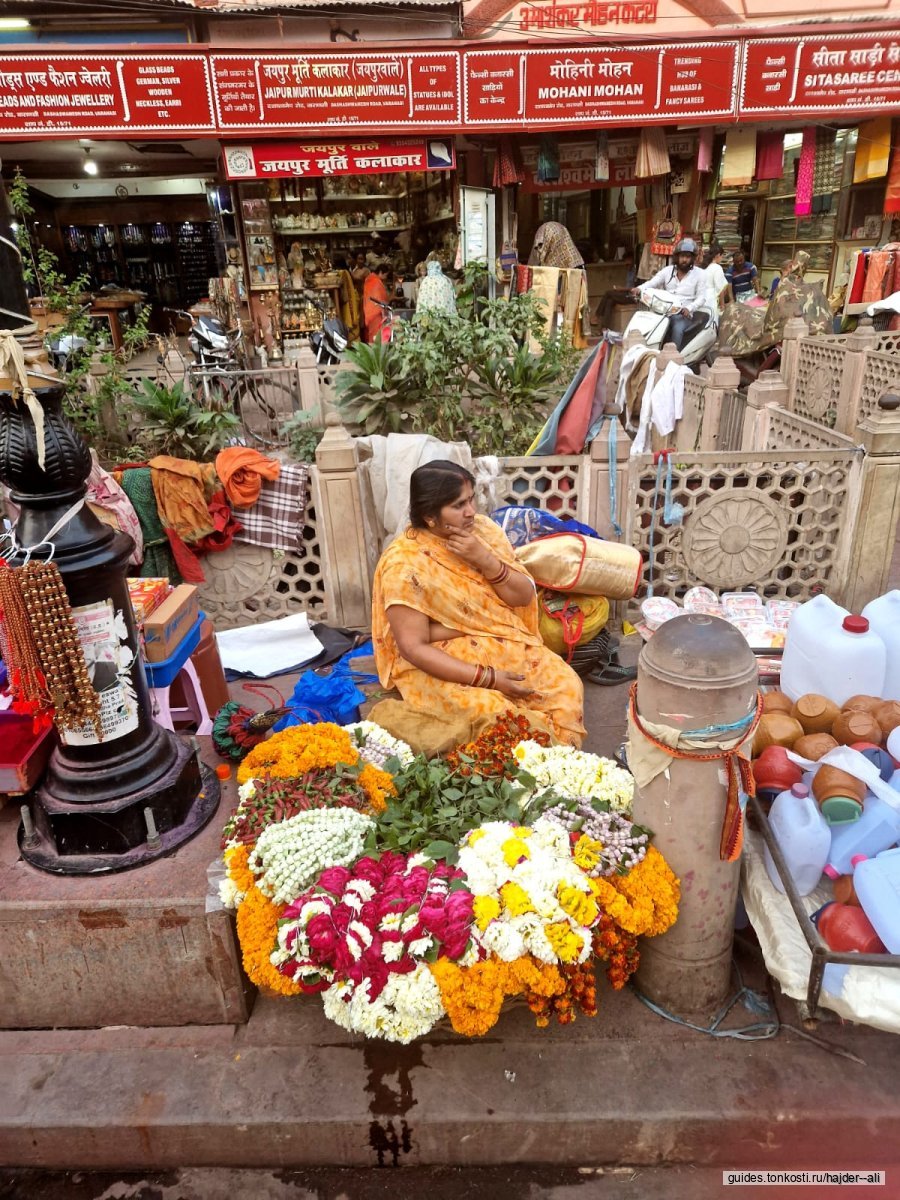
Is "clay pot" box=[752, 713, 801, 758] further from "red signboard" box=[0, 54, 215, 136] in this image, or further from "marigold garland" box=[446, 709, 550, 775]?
"red signboard" box=[0, 54, 215, 136]

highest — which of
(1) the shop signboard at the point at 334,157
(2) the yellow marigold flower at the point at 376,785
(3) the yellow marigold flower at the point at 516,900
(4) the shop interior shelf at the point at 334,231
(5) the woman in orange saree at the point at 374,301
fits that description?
(1) the shop signboard at the point at 334,157

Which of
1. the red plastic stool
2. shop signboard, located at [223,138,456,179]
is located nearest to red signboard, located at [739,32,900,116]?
shop signboard, located at [223,138,456,179]

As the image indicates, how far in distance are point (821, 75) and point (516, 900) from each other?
13.1 metres

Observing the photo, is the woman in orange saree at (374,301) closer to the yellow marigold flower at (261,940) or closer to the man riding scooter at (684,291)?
the man riding scooter at (684,291)

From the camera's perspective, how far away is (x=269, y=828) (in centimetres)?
248

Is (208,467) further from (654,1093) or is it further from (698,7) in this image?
(698,7)

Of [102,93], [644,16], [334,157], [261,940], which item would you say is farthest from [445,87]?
[261,940]

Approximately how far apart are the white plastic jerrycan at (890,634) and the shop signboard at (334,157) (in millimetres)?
10047

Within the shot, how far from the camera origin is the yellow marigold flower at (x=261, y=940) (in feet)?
7.32

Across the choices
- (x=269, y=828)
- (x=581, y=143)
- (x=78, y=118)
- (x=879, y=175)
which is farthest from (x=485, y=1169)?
(x=879, y=175)

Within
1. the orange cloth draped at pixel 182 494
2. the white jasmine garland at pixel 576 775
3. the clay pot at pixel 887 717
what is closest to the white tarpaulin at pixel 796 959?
the white jasmine garland at pixel 576 775

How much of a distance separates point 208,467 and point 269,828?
9.60 ft

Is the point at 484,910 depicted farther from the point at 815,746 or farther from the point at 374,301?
the point at 374,301

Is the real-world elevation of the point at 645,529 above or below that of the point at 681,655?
below
